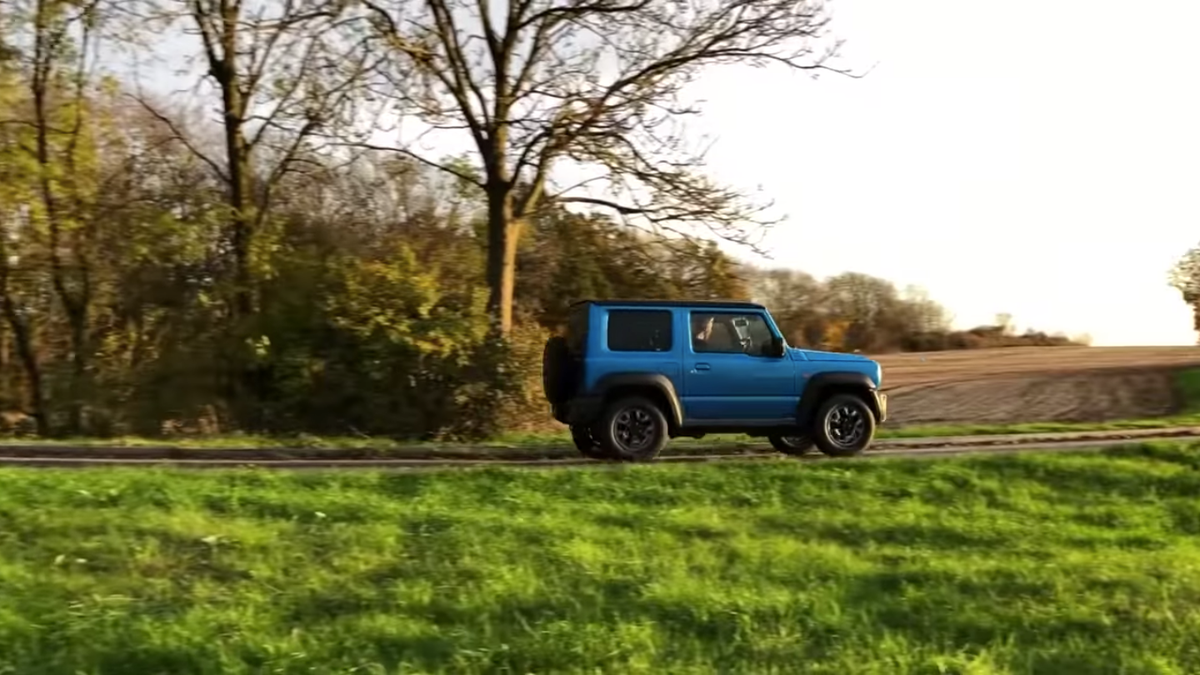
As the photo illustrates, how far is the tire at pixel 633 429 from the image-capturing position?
43.6 ft

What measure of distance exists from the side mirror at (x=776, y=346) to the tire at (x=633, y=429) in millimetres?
1507

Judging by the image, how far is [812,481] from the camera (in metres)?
11.7

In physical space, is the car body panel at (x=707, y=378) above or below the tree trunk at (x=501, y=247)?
below

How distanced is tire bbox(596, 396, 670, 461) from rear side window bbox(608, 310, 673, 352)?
Answer: 0.63 metres

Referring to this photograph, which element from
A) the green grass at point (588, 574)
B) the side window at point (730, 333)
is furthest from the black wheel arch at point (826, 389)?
the green grass at point (588, 574)

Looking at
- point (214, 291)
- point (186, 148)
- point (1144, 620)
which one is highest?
point (186, 148)

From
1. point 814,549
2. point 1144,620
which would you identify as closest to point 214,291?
point 814,549

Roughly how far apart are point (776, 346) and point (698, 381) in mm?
1052

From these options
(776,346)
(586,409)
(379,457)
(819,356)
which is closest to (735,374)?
(776,346)

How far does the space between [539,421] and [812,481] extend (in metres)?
9.05

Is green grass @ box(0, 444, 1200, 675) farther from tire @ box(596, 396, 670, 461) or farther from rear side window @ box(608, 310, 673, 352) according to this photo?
rear side window @ box(608, 310, 673, 352)

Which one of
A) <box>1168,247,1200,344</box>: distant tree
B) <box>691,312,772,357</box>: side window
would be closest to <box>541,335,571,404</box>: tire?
<box>691,312,772,357</box>: side window

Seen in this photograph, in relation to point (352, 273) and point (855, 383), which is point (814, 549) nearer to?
point (855, 383)

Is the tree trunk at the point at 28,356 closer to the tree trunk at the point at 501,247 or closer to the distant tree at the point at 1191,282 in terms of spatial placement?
the tree trunk at the point at 501,247
